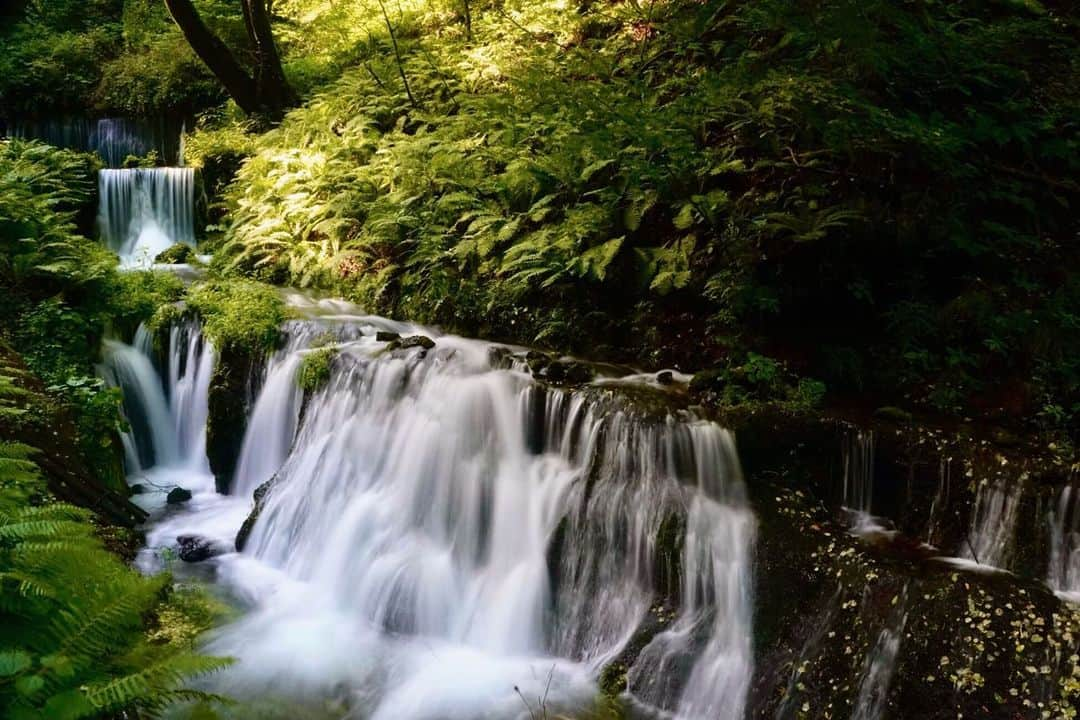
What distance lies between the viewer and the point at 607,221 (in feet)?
26.2

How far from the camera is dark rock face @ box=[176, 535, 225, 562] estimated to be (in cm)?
695

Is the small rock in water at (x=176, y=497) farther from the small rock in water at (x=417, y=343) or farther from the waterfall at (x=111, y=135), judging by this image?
the waterfall at (x=111, y=135)

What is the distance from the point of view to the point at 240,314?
30.2 feet

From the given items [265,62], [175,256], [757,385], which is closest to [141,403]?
[175,256]

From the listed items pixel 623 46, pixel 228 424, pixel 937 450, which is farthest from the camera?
pixel 623 46

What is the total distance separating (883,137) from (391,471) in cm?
545

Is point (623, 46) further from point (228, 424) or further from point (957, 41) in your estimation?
point (228, 424)

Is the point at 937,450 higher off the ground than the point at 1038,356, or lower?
lower

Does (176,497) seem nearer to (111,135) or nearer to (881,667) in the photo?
(881,667)

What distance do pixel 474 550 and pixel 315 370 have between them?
119 inches

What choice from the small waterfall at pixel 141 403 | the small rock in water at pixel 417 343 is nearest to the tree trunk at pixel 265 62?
the small waterfall at pixel 141 403

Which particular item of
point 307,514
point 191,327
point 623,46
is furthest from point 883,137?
point 191,327

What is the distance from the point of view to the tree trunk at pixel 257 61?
1255cm

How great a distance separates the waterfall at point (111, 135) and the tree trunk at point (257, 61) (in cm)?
236
